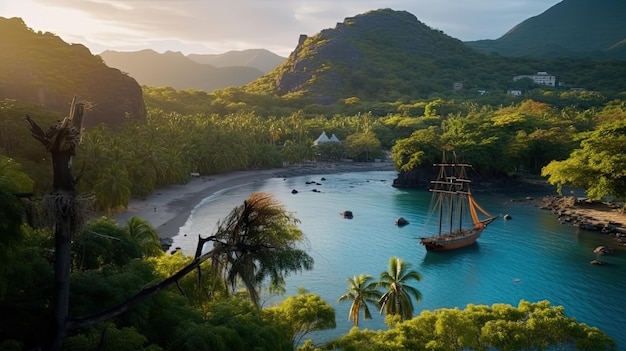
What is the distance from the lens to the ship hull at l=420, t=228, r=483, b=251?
5506 centimetres

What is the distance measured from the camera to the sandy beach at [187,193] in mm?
61938

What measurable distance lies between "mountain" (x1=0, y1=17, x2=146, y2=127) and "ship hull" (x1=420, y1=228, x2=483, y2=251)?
63879 millimetres

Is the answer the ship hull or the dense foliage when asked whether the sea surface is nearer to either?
the ship hull

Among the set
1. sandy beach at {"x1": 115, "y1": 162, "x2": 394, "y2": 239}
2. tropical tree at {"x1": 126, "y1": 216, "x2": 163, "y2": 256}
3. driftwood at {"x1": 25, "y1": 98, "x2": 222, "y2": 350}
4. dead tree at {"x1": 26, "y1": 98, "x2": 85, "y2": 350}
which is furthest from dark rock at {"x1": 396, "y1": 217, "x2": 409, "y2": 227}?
dead tree at {"x1": 26, "y1": 98, "x2": 85, "y2": 350}

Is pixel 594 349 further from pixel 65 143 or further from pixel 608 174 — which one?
pixel 608 174

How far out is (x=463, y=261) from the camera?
53219 millimetres

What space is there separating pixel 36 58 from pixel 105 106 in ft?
55.8

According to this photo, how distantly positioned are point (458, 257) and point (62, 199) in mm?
51559

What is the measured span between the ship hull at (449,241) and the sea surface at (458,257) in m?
0.77

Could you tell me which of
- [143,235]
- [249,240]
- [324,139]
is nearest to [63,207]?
[249,240]

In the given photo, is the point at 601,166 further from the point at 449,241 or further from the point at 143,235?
the point at 143,235

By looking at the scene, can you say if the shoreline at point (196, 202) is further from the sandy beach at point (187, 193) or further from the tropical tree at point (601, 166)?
the tropical tree at point (601, 166)

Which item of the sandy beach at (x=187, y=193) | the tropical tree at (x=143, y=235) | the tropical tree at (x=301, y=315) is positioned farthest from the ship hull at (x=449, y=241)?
the tropical tree at (x=301, y=315)

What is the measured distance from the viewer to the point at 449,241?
5556 cm
